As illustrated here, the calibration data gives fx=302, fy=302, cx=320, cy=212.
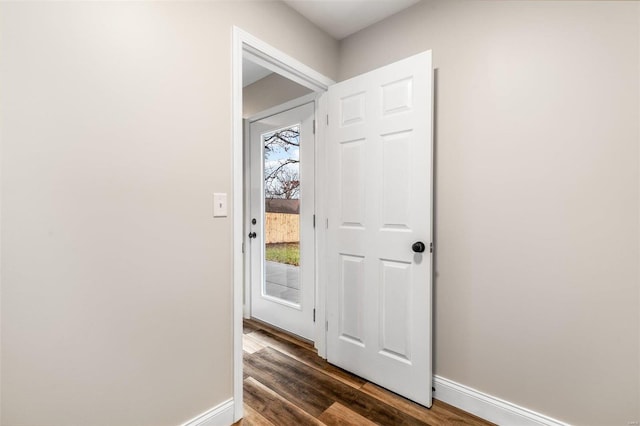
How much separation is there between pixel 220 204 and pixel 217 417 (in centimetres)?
110

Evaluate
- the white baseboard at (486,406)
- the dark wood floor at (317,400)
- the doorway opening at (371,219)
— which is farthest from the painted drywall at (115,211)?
the white baseboard at (486,406)

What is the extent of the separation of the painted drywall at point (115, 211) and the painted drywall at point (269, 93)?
0.96 meters

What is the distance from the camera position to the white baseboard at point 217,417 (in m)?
1.49

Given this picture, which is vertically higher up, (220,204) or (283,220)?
(220,204)

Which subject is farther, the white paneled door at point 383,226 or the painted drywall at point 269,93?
the painted drywall at point 269,93

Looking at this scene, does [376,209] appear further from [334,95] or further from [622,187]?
[622,187]

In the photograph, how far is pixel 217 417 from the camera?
5.11ft

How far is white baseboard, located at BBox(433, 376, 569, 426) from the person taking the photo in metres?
1.53

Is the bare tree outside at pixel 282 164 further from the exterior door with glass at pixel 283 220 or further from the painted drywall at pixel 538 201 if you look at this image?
the painted drywall at pixel 538 201

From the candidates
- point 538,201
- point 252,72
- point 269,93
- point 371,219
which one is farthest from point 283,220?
point 538,201

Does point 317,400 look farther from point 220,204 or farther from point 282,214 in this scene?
point 282,214

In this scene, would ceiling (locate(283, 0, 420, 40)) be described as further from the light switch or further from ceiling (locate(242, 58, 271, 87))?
the light switch

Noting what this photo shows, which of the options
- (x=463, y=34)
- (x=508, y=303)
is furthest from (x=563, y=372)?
(x=463, y=34)

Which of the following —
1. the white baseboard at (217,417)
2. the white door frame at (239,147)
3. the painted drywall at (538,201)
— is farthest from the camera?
the white door frame at (239,147)
